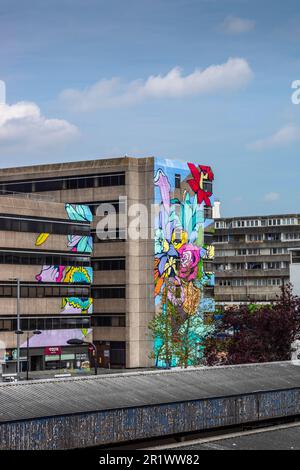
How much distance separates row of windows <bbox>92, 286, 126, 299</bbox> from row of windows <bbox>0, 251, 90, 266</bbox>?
5.43m

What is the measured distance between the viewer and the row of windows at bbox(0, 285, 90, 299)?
11625 centimetres

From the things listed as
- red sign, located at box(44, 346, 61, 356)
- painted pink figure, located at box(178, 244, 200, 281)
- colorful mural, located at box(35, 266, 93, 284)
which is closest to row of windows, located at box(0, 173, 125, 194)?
colorful mural, located at box(35, 266, 93, 284)

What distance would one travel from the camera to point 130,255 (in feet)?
431

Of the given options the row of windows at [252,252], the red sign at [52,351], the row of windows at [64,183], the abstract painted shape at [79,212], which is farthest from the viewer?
the row of windows at [252,252]

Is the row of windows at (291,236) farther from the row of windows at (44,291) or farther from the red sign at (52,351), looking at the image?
the red sign at (52,351)

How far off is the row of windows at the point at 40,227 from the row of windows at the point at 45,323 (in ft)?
36.4

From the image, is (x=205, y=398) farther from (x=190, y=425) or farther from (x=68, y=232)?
(x=68, y=232)

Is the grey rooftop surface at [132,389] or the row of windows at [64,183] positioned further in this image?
the row of windows at [64,183]

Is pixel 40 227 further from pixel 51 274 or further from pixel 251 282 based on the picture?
pixel 251 282

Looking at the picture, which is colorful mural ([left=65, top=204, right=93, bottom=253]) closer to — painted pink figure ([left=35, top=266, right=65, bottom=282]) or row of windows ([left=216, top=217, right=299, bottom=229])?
painted pink figure ([left=35, top=266, right=65, bottom=282])

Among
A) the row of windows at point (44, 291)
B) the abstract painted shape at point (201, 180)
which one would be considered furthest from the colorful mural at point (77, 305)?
the abstract painted shape at point (201, 180)

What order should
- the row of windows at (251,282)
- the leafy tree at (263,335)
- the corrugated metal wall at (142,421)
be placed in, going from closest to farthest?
1. the corrugated metal wall at (142,421)
2. the leafy tree at (263,335)
3. the row of windows at (251,282)

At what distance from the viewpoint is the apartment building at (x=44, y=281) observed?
116 m

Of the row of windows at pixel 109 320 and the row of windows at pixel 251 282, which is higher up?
the row of windows at pixel 251 282
